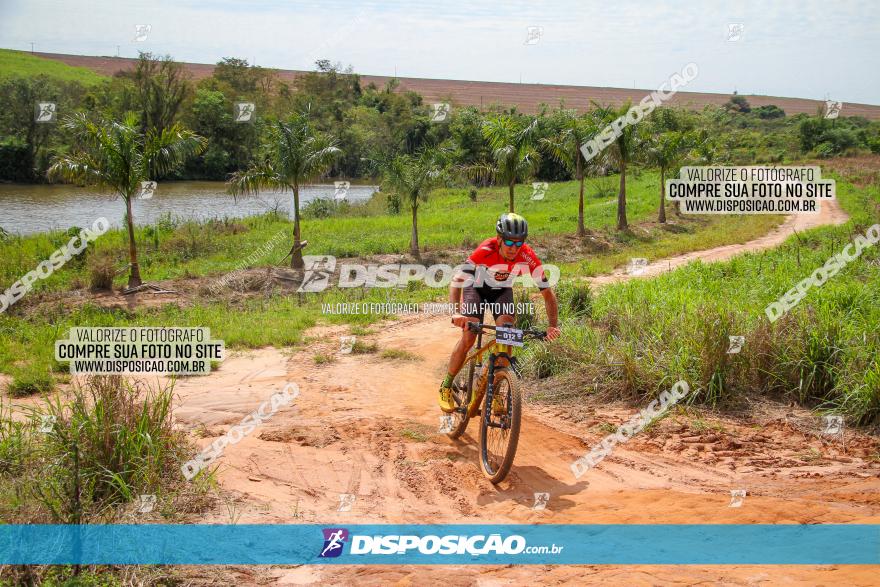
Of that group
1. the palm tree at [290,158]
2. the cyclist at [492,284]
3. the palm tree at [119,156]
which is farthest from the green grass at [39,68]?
the cyclist at [492,284]

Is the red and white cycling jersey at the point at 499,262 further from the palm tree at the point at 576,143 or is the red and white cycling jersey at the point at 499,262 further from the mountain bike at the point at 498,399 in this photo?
the palm tree at the point at 576,143

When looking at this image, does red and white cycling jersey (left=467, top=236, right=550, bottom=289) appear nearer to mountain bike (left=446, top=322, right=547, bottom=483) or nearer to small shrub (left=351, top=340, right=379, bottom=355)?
mountain bike (left=446, top=322, right=547, bottom=483)

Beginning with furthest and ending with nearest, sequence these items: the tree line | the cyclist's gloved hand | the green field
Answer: the tree line < the green field < the cyclist's gloved hand

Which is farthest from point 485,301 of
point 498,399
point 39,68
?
point 39,68

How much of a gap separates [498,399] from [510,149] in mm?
17484

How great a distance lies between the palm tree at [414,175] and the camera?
21.6 meters

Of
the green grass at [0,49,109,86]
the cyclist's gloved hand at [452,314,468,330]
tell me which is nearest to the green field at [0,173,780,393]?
the cyclist's gloved hand at [452,314,468,330]

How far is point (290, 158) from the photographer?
60.3 feet

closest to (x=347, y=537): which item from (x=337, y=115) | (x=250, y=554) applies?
(x=250, y=554)

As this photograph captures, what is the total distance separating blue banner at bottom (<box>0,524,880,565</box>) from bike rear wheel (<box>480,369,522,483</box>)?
0.72 metres

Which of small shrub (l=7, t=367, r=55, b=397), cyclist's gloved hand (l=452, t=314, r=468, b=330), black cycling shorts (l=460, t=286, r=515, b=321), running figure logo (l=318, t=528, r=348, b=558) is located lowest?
running figure logo (l=318, t=528, r=348, b=558)

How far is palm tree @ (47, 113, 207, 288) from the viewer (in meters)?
15.1

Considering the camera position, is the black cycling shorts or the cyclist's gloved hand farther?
the black cycling shorts

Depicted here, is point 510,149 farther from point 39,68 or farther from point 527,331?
point 39,68
